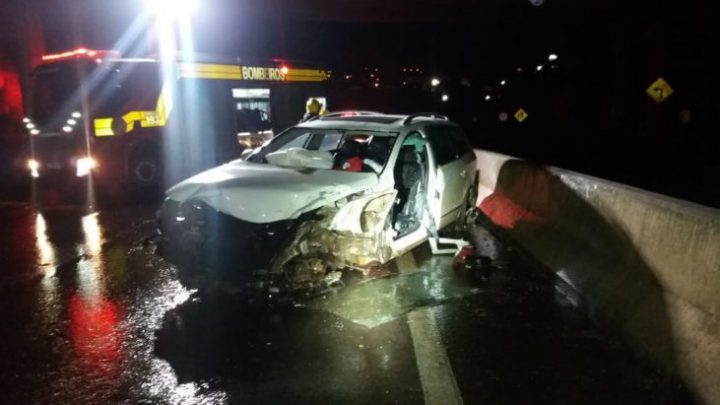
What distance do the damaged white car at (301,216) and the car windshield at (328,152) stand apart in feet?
0.06

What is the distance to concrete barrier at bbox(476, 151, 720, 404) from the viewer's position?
11.0 ft

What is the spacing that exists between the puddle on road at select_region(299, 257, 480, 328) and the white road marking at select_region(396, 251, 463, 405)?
0.21 meters

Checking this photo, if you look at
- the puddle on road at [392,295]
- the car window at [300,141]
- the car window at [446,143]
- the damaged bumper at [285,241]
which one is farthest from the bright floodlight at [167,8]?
the puddle on road at [392,295]

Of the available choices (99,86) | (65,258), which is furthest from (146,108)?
(65,258)

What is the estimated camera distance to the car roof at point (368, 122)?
6.46 metres

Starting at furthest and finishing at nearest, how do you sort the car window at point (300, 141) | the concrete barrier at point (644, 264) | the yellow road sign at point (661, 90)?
the yellow road sign at point (661, 90)
the car window at point (300, 141)
the concrete barrier at point (644, 264)

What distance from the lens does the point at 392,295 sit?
525cm

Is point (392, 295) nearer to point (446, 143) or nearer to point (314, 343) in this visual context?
point (314, 343)

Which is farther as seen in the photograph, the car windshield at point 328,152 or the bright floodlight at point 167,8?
the bright floodlight at point 167,8

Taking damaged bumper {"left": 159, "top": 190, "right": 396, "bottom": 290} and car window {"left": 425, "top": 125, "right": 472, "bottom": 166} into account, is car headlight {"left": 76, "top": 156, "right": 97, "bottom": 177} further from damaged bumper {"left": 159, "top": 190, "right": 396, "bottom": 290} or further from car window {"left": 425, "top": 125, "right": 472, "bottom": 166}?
car window {"left": 425, "top": 125, "right": 472, "bottom": 166}

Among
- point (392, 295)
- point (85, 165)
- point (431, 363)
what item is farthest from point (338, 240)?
point (85, 165)

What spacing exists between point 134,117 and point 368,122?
6945mm

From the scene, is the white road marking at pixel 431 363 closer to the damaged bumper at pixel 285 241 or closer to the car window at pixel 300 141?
the damaged bumper at pixel 285 241

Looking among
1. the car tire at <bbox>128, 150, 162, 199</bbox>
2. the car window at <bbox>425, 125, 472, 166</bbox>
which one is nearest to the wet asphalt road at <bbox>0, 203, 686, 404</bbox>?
the car window at <bbox>425, 125, 472, 166</bbox>
